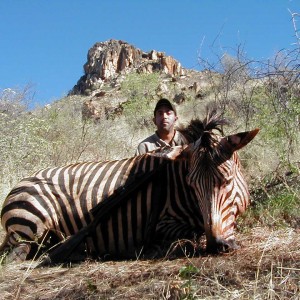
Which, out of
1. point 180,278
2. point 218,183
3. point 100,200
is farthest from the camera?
point 100,200

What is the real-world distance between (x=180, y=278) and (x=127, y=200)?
1672 millimetres

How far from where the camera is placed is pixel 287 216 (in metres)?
5.04

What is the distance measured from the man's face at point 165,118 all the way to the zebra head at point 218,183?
7.79ft

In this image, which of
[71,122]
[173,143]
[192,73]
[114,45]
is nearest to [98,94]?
[192,73]

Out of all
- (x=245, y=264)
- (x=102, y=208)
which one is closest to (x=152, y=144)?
(x=102, y=208)

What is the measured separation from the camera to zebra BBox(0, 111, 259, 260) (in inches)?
168

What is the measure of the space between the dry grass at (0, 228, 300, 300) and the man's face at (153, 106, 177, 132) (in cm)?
266

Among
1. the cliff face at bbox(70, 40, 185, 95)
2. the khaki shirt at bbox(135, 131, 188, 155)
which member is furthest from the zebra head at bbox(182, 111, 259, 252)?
the cliff face at bbox(70, 40, 185, 95)

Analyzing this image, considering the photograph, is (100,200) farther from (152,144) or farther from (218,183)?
(152,144)

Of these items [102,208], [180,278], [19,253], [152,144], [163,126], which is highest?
[163,126]

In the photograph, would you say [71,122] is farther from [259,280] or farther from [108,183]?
[259,280]

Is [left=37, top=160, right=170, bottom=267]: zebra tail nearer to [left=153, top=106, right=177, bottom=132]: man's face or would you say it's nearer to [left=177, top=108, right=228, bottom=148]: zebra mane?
[left=177, top=108, right=228, bottom=148]: zebra mane

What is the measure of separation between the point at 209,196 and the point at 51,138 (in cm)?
1154

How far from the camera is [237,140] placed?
4.09m
